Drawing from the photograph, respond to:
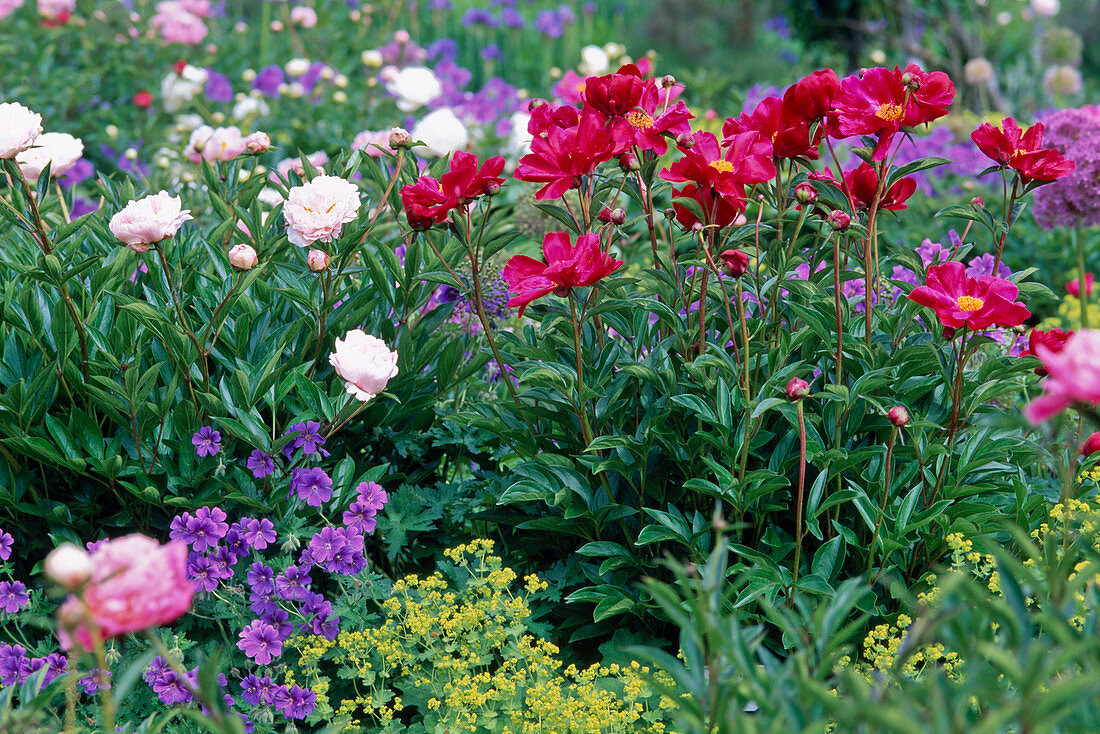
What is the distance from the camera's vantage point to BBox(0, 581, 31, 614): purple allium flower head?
1.70 metres

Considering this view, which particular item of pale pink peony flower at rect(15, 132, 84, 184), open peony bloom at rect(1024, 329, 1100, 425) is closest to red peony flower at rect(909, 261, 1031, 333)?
open peony bloom at rect(1024, 329, 1100, 425)

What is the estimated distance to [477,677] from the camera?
1588 mm

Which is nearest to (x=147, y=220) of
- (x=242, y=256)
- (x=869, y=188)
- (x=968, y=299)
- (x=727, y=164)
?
(x=242, y=256)

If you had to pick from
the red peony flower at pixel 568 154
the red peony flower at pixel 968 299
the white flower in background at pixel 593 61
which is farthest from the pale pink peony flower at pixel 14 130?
the white flower in background at pixel 593 61

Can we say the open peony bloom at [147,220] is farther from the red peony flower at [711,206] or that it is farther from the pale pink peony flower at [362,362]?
the red peony flower at [711,206]

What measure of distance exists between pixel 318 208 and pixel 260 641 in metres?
0.79

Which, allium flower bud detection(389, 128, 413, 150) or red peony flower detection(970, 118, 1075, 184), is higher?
red peony flower detection(970, 118, 1075, 184)

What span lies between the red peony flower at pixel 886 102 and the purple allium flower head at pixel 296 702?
4.32ft

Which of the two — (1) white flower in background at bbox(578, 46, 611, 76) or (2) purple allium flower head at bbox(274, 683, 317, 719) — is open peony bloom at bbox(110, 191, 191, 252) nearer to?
(2) purple allium flower head at bbox(274, 683, 317, 719)

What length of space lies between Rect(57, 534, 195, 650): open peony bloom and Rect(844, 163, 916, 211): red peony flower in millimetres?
1271

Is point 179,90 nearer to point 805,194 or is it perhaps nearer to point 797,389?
point 805,194

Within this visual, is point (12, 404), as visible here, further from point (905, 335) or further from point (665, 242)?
point (665, 242)

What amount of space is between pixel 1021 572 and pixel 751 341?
93cm

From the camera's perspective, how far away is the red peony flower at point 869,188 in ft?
5.33
